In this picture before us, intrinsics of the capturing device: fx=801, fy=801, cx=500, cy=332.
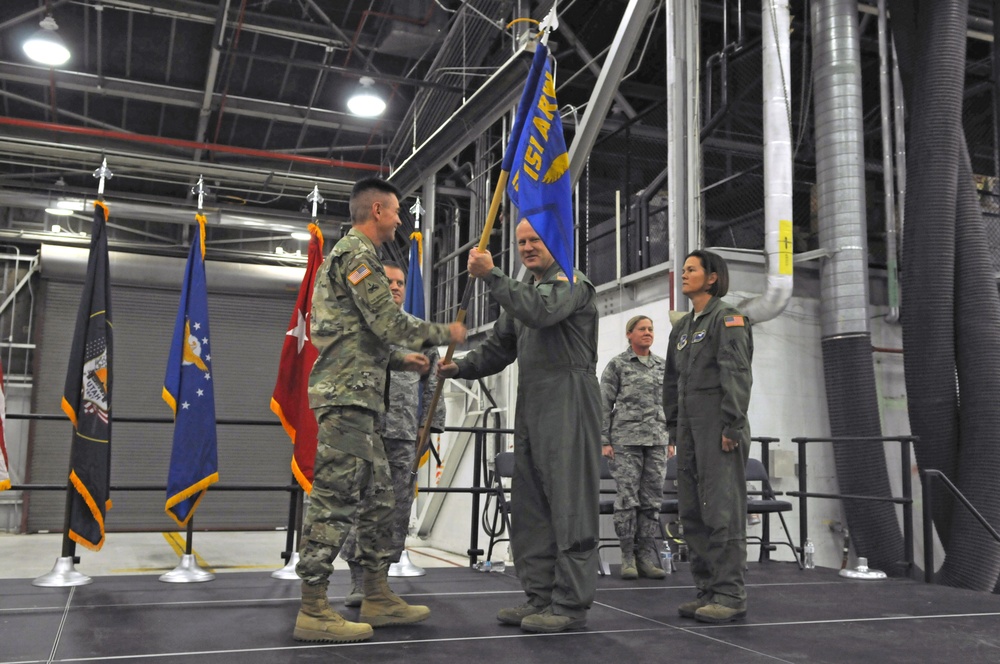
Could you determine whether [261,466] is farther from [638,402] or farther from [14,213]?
[638,402]

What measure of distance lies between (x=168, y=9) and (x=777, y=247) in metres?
7.26

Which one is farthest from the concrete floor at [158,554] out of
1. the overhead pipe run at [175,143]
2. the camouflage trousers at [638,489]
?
the overhead pipe run at [175,143]

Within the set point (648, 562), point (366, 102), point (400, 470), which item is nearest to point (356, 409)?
point (400, 470)

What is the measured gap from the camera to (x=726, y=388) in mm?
4070

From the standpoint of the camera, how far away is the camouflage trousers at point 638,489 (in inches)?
233

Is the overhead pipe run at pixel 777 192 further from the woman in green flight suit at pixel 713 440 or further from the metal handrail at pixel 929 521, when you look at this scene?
the woman in green flight suit at pixel 713 440

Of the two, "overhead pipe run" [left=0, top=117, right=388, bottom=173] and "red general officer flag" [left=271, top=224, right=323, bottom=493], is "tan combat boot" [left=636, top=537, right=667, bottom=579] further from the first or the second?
"overhead pipe run" [left=0, top=117, right=388, bottom=173]

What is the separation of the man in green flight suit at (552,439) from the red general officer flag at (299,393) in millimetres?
1971

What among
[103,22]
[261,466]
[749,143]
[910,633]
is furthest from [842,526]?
[103,22]

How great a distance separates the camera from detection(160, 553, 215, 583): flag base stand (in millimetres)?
5008

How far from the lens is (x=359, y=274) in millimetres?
3525

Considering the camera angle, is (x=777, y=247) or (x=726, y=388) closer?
(x=726, y=388)

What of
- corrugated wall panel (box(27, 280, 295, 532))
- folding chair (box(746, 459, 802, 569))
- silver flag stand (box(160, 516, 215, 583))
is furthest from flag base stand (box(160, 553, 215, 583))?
corrugated wall panel (box(27, 280, 295, 532))

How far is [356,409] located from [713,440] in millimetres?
1844
